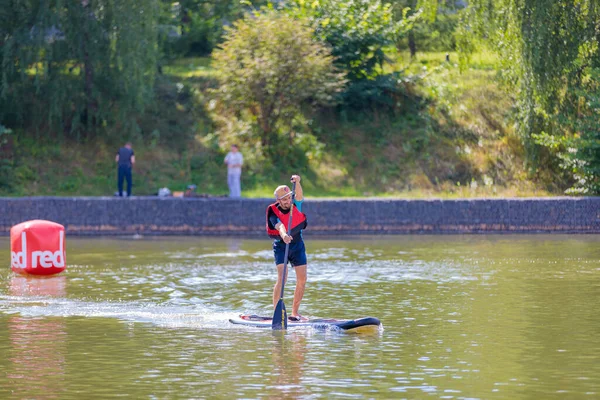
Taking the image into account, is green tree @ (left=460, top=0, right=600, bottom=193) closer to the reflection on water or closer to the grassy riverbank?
the grassy riverbank

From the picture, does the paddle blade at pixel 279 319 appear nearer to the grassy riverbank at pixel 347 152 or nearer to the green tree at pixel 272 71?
the grassy riverbank at pixel 347 152

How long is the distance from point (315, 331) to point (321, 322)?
15 cm

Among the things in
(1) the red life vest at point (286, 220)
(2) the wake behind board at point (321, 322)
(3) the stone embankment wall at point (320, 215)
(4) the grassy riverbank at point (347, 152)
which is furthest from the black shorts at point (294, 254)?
(4) the grassy riverbank at point (347, 152)

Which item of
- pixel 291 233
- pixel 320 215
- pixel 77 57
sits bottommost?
pixel 320 215

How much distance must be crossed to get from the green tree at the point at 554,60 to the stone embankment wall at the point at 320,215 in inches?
113

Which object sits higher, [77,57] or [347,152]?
[77,57]

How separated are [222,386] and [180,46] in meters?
35.5

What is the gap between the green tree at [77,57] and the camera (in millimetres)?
36562

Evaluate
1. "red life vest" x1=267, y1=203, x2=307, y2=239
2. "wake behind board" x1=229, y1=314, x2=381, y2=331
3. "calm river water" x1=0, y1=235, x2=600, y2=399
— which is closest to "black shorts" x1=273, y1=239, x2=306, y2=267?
"red life vest" x1=267, y1=203, x2=307, y2=239

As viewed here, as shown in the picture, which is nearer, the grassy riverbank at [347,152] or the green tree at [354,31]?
the grassy riverbank at [347,152]

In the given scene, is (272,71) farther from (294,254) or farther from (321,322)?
(321,322)

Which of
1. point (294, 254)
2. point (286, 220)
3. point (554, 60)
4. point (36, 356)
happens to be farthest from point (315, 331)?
→ point (554, 60)

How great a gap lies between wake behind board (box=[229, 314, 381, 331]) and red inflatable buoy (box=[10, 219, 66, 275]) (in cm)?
681

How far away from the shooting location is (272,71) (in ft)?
124
